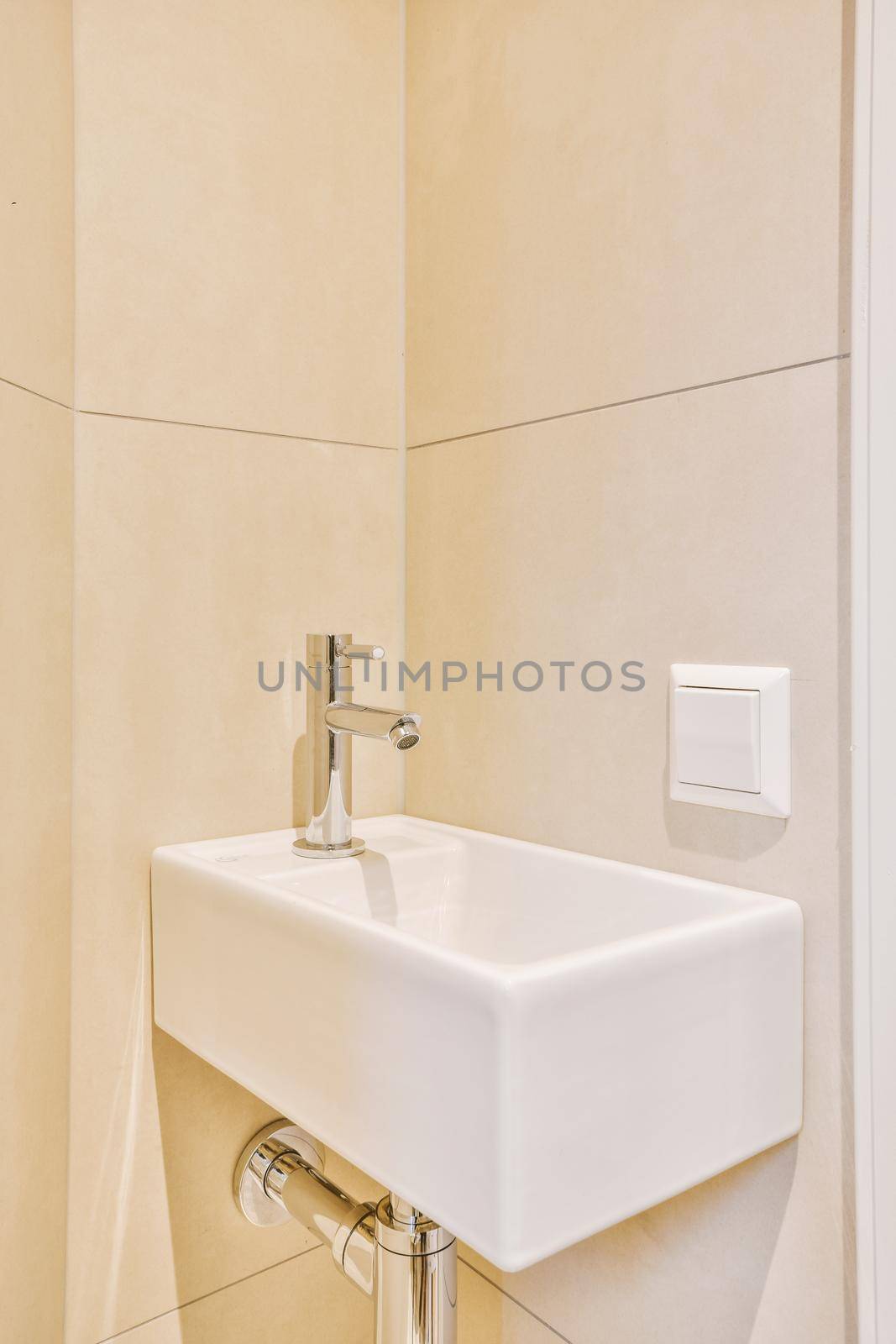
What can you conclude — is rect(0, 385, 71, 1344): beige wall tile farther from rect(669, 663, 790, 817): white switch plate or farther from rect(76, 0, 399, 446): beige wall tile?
rect(669, 663, 790, 817): white switch plate

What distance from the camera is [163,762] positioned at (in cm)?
84

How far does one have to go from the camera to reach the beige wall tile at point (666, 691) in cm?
62

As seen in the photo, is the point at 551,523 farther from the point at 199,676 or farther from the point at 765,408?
the point at 199,676

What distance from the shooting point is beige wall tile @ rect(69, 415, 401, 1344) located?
80 cm

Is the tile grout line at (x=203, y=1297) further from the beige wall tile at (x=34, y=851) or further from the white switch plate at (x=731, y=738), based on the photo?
the white switch plate at (x=731, y=738)

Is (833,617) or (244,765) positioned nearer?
(833,617)

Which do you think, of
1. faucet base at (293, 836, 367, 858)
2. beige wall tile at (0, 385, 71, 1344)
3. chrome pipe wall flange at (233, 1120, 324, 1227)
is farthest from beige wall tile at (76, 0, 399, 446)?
chrome pipe wall flange at (233, 1120, 324, 1227)

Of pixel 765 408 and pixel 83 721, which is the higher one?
pixel 765 408

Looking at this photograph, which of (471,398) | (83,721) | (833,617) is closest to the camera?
(833,617)

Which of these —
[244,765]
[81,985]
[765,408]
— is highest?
[765,408]

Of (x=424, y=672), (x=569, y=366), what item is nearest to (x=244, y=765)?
(x=424, y=672)

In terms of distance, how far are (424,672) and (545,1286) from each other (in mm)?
587

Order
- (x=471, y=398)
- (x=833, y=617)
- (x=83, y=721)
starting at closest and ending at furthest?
(x=833, y=617) → (x=83, y=721) → (x=471, y=398)

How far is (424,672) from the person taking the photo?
0.99m
